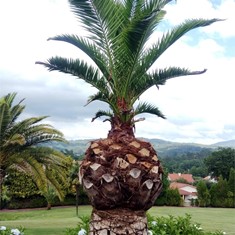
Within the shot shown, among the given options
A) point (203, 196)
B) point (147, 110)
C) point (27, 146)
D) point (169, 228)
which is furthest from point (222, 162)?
point (147, 110)

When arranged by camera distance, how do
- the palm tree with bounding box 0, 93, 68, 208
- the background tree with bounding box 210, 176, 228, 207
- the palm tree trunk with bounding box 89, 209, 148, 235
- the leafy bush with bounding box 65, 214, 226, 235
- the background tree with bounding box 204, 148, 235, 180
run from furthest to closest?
the background tree with bounding box 204, 148, 235, 180 < the background tree with bounding box 210, 176, 228, 207 < the palm tree with bounding box 0, 93, 68, 208 < the leafy bush with bounding box 65, 214, 226, 235 < the palm tree trunk with bounding box 89, 209, 148, 235

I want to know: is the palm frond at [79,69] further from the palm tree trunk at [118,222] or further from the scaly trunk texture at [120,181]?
the palm tree trunk at [118,222]

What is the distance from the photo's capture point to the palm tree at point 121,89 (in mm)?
6617

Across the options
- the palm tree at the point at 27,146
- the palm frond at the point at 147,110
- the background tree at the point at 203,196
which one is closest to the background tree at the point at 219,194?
the background tree at the point at 203,196

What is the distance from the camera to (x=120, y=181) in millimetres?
6535

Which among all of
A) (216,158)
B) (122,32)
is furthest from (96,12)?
(216,158)

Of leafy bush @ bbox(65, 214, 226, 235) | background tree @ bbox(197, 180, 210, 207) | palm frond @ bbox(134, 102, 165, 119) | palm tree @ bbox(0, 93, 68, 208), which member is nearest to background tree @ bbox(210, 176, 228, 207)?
background tree @ bbox(197, 180, 210, 207)

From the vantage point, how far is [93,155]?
6.79 m

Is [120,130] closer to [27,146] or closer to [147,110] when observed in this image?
[147,110]

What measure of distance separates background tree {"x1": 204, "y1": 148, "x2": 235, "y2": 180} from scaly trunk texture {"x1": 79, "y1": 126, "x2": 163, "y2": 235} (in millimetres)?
64332

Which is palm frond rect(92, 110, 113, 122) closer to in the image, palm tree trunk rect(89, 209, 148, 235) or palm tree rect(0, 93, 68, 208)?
palm tree trunk rect(89, 209, 148, 235)

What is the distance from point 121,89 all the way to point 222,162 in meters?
65.2

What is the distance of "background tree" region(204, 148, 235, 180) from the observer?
228ft

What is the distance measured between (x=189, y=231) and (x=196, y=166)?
93091mm
